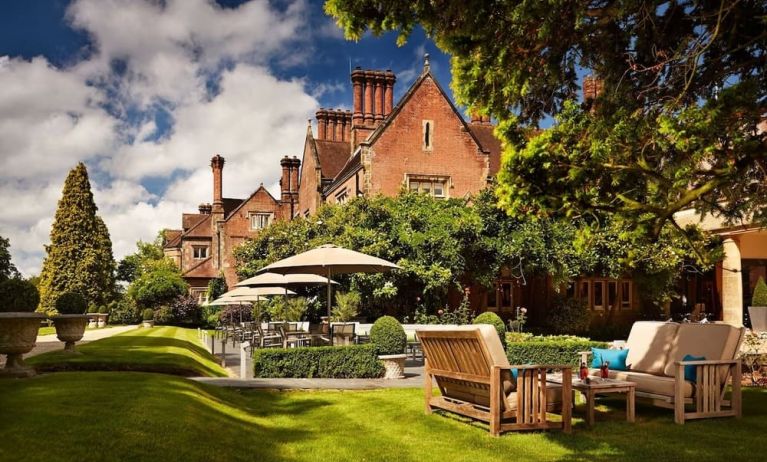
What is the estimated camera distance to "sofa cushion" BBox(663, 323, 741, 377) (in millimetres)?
9422

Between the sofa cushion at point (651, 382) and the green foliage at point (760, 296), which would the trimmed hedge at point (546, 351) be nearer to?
the sofa cushion at point (651, 382)

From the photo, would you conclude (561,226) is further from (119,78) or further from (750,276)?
(119,78)

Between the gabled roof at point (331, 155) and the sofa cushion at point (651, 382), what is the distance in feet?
107

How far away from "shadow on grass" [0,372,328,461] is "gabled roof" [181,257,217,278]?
4424 cm

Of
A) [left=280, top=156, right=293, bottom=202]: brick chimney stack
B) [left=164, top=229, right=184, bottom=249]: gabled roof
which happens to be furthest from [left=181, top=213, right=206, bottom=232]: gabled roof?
[left=280, top=156, right=293, bottom=202]: brick chimney stack

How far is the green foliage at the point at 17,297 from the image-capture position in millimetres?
29156

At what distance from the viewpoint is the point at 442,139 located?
34406mm

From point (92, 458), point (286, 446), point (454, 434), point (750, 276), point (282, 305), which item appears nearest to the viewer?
point (92, 458)

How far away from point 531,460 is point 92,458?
438cm

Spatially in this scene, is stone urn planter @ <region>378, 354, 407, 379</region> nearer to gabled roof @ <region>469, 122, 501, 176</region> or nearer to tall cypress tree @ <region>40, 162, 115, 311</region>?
gabled roof @ <region>469, 122, 501, 176</region>

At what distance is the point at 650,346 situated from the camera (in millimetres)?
10648

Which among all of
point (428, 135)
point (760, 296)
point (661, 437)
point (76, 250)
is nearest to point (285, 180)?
point (76, 250)

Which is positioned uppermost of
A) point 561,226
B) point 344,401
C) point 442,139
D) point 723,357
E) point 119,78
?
point 442,139

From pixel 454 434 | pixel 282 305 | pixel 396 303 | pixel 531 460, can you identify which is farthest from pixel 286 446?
pixel 396 303
